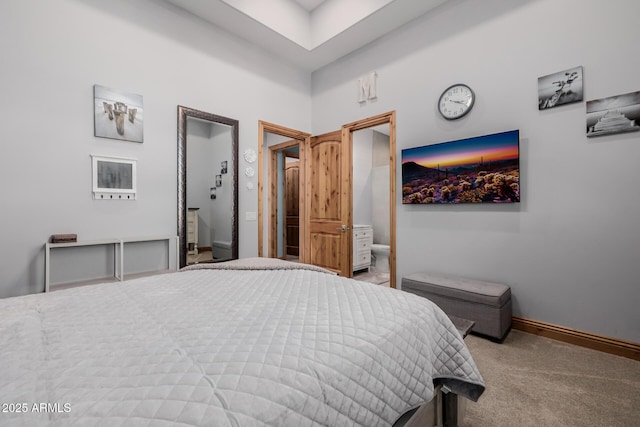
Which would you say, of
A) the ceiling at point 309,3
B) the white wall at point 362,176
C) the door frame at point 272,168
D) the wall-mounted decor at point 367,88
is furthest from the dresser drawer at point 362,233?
the ceiling at point 309,3

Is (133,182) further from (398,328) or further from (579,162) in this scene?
(579,162)

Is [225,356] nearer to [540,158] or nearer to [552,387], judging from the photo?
[552,387]

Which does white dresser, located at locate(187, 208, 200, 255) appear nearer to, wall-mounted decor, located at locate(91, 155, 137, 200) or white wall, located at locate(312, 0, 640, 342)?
wall-mounted decor, located at locate(91, 155, 137, 200)

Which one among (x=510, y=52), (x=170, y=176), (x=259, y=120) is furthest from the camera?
(x=259, y=120)

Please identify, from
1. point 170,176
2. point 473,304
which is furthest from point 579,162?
point 170,176

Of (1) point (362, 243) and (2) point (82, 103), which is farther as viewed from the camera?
(1) point (362, 243)

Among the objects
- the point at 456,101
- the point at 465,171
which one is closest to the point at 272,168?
the point at 456,101

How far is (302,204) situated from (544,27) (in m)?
3.51

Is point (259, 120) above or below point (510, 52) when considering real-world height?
below

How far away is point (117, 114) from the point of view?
2.66 m

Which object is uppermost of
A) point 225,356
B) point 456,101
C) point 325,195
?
point 456,101

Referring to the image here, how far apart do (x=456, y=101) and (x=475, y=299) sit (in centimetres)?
204

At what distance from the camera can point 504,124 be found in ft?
8.91

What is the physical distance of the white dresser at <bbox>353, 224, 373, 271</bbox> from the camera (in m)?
4.79
